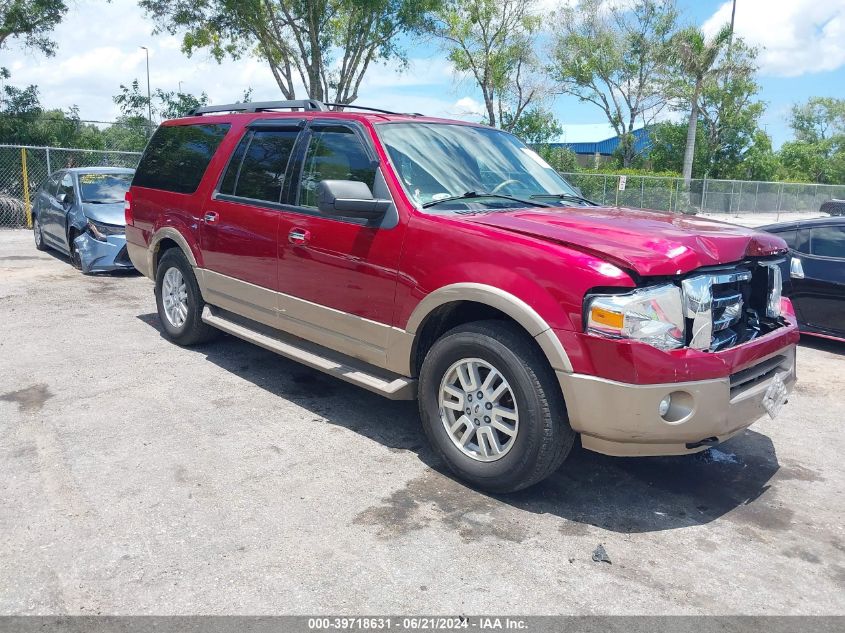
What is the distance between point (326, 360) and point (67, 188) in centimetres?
841

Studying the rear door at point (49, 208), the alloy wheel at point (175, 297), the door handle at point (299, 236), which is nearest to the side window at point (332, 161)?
the door handle at point (299, 236)

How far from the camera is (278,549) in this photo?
3.28 m

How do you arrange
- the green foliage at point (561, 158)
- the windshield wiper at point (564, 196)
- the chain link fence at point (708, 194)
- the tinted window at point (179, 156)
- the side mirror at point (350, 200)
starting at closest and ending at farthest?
the side mirror at point (350, 200), the windshield wiper at point (564, 196), the tinted window at point (179, 156), the chain link fence at point (708, 194), the green foliage at point (561, 158)

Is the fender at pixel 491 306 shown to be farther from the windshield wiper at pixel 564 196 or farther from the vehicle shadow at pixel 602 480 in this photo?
the windshield wiper at pixel 564 196

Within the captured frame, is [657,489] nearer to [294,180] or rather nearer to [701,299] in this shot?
[701,299]

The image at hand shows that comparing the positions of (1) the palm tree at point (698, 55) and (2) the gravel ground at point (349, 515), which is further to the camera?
(1) the palm tree at point (698, 55)

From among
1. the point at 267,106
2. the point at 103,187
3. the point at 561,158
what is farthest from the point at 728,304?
the point at 561,158

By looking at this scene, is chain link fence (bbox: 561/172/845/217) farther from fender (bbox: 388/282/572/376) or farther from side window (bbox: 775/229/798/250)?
fender (bbox: 388/282/572/376)

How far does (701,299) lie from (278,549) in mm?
2311

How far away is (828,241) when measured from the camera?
24.3 ft

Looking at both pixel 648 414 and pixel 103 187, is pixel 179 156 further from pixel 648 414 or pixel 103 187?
pixel 103 187

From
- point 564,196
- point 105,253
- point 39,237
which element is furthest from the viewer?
point 39,237

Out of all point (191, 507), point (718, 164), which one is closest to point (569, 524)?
point (191, 507)

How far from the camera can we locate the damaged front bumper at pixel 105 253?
10195 millimetres
